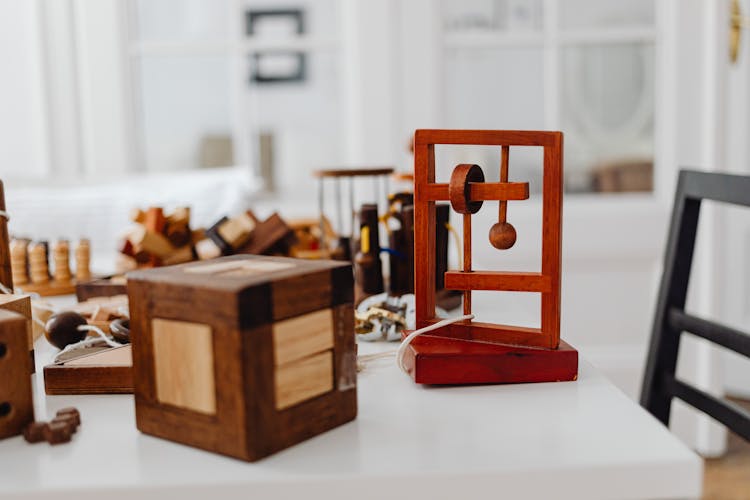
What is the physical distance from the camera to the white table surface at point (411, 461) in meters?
0.56

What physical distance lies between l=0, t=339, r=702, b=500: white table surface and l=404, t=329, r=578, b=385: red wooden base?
6 cm

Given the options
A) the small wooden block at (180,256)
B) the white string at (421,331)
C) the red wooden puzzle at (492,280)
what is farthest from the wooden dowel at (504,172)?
the small wooden block at (180,256)

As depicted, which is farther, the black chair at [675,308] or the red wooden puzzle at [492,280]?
the black chair at [675,308]

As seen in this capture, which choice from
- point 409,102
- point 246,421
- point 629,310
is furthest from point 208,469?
point 629,310

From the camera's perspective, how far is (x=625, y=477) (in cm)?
56

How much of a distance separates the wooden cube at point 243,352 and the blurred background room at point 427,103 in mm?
1654

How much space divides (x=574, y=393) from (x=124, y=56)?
6.45ft

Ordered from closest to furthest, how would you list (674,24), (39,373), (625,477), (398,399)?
(625,477), (398,399), (39,373), (674,24)

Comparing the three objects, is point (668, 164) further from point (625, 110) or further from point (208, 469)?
point (208, 469)

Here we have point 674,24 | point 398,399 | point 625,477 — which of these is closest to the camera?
point 625,477

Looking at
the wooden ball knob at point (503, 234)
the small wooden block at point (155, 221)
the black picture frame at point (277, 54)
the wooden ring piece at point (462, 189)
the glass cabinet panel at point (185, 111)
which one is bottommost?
the small wooden block at point (155, 221)

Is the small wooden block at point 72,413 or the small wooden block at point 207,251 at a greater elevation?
the small wooden block at point 207,251

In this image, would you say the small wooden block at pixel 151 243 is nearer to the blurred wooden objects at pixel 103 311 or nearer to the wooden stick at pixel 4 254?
the blurred wooden objects at pixel 103 311

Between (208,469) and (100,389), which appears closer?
(208,469)
